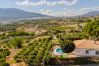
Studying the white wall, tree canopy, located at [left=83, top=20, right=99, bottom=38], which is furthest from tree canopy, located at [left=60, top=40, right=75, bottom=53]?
tree canopy, located at [left=83, top=20, right=99, bottom=38]

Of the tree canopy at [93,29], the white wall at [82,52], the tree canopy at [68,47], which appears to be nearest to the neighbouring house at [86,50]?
the white wall at [82,52]

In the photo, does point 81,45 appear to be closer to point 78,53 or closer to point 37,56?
point 78,53

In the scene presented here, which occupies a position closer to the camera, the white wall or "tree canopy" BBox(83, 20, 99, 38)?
the white wall

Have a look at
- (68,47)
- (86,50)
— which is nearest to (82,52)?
(86,50)

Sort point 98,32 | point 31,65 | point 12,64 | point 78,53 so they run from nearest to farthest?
point 31,65, point 12,64, point 78,53, point 98,32

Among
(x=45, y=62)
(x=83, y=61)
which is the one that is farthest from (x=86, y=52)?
(x=45, y=62)

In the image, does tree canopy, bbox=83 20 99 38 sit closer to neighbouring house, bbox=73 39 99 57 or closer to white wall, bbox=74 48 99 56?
neighbouring house, bbox=73 39 99 57

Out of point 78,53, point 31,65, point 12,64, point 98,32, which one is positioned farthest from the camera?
point 98,32

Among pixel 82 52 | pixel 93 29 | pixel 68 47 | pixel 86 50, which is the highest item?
pixel 93 29

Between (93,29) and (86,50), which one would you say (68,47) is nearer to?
(86,50)

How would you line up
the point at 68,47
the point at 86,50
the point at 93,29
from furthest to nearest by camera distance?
the point at 93,29
the point at 86,50
the point at 68,47

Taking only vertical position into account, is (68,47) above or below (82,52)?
above
